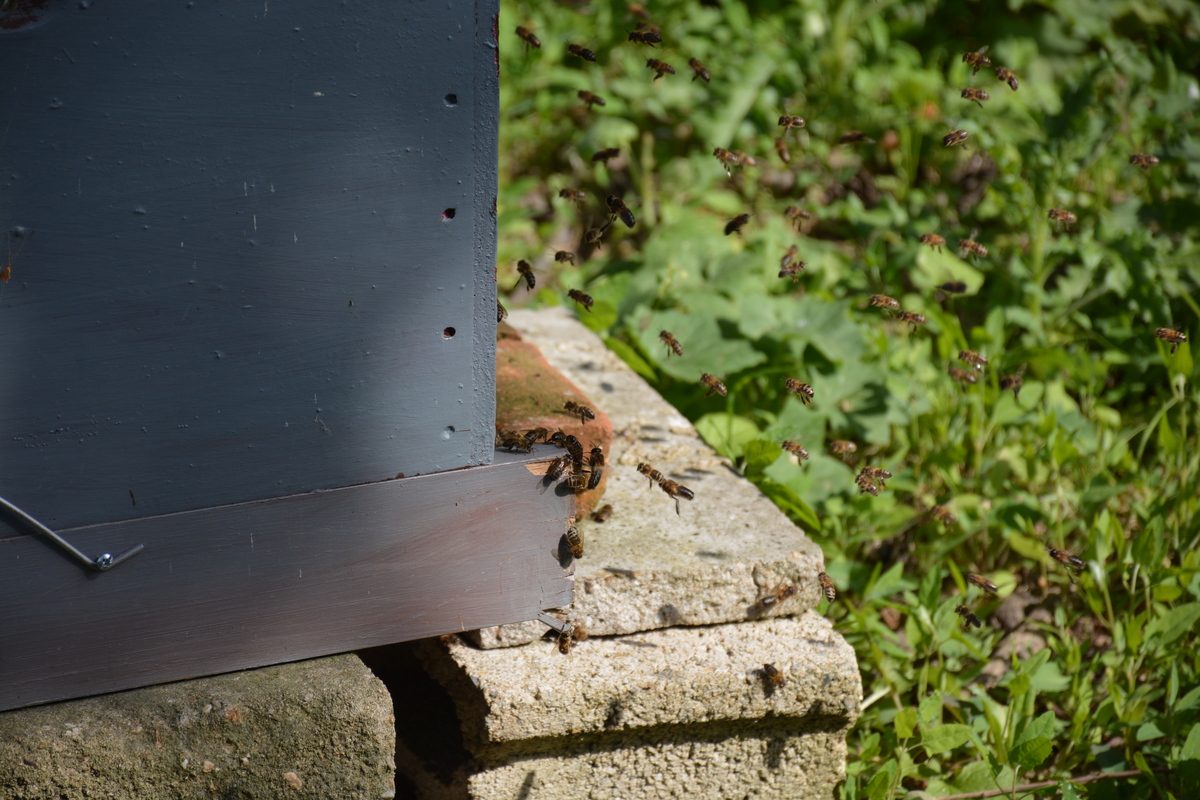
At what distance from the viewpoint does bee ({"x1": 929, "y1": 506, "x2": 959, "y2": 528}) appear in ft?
8.63

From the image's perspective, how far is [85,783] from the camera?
1553 millimetres

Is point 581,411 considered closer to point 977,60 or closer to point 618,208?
point 618,208

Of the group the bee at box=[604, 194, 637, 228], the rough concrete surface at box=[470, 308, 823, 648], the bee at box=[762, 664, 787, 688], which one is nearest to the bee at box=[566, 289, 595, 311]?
the bee at box=[604, 194, 637, 228]

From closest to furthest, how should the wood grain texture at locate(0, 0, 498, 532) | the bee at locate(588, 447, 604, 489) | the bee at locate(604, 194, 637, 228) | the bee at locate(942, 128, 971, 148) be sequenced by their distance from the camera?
the wood grain texture at locate(0, 0, 498, 532) → the bee at locate(588, 447, 604, 489) → the bee at locate(604, 194, 637, 228) → the bee at locate(942, 128, 971, 148)

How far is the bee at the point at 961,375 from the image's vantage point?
2.89 metres

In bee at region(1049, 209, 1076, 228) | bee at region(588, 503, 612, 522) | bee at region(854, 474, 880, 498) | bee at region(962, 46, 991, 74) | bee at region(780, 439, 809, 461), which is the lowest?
bee at region(854, 474, 880, 498)

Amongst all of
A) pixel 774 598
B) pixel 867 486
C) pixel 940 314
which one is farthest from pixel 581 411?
pixel 940 314

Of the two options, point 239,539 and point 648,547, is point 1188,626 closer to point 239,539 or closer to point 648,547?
point 648,547

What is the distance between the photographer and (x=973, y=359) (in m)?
2.83

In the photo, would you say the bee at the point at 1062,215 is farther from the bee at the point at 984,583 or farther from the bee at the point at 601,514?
the bee at the point at 601,514

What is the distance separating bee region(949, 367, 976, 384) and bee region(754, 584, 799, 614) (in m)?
1.19

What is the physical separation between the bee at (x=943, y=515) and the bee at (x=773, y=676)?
0.95 metres

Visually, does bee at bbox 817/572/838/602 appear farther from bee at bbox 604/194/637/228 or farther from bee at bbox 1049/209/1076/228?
bee at bbox 1049/209/1076/228

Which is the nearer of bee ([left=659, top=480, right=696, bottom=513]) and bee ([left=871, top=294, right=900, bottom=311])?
bee ([left=659, top=480, right=696, bottom=513])
